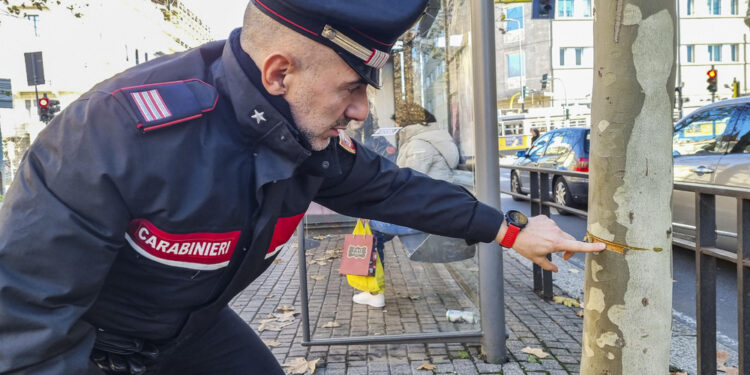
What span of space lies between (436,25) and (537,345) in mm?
2467

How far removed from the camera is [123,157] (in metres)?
1.29

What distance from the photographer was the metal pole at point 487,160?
3715 millimetres

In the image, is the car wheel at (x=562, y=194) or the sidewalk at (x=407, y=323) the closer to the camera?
the sidewalk at (x=407, y=323)

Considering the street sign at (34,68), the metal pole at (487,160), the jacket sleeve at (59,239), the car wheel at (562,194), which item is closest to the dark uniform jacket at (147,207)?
the jacket sleeve at (59,239)

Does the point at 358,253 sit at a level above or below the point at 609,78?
below

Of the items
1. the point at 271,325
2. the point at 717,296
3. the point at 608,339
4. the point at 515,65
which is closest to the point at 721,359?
the point at 717,296

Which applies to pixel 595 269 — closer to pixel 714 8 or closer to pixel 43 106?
pixel 43 106

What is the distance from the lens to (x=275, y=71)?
5.08 feet

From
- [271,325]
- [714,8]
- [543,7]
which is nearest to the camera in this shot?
[271,325]

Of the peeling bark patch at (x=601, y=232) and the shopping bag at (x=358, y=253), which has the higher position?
the peeling bark patch at (x=601, y=232)

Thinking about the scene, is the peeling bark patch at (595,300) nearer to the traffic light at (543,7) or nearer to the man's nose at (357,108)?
the man's nose at (357,108)

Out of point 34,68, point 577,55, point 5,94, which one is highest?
point 577,55

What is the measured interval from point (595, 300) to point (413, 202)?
2.27ft

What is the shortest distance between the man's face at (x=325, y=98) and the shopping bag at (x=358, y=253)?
9.75ft
